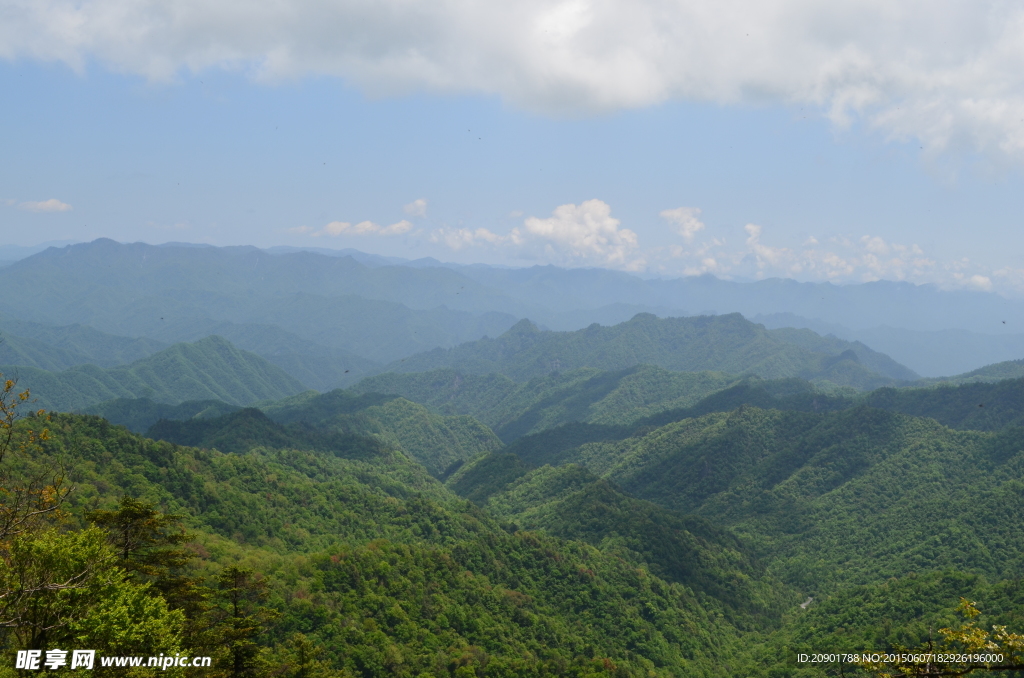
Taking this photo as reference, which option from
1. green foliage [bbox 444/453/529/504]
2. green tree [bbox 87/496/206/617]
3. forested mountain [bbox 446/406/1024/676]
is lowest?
green foliage [bbox 444/453/529/504]

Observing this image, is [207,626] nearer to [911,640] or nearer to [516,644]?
[516,644]

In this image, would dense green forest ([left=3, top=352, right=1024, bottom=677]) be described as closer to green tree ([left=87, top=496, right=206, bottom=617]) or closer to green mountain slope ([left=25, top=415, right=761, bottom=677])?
green tree ([left=87, top=496, right=206, bottom=617])

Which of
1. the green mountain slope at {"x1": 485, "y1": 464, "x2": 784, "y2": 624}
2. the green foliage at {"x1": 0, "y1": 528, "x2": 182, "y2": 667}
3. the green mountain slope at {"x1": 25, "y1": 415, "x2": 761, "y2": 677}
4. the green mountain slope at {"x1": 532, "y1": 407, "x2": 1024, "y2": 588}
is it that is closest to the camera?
the green foliage at {"x1": 0, "y1": 528, "x2": 182, "y2": 667}

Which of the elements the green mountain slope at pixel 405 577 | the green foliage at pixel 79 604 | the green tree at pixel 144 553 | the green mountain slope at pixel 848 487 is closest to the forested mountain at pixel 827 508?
the green mountain slope at pixel 848 487

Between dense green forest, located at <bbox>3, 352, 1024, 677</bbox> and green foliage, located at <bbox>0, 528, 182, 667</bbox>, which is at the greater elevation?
green foliage, located at <bbox>0, 528, 182, 667</bbox>

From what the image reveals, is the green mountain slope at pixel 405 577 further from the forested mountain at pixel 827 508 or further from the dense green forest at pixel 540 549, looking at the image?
the forested mountain at pixel 827 508

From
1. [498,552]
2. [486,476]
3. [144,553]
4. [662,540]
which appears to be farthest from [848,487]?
[144,553]

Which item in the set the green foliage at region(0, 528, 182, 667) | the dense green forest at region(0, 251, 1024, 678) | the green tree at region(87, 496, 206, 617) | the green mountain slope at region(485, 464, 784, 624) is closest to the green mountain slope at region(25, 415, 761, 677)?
the dense green forest at region(0, 251, 1024, 678)

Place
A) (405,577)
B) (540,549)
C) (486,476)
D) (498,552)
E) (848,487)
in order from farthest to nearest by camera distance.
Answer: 1. (486,476)
2. (848,487)
3. (540,549)
4. (498,552)
5. (405,577)

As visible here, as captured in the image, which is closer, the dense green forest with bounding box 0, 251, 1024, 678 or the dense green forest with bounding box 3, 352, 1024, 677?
the dense green forest with bounding box 0, 251, 1024, 678

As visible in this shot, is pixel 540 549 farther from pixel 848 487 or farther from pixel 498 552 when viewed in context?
pixel 848 487

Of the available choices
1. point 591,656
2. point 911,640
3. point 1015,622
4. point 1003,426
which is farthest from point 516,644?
point 1003,426
